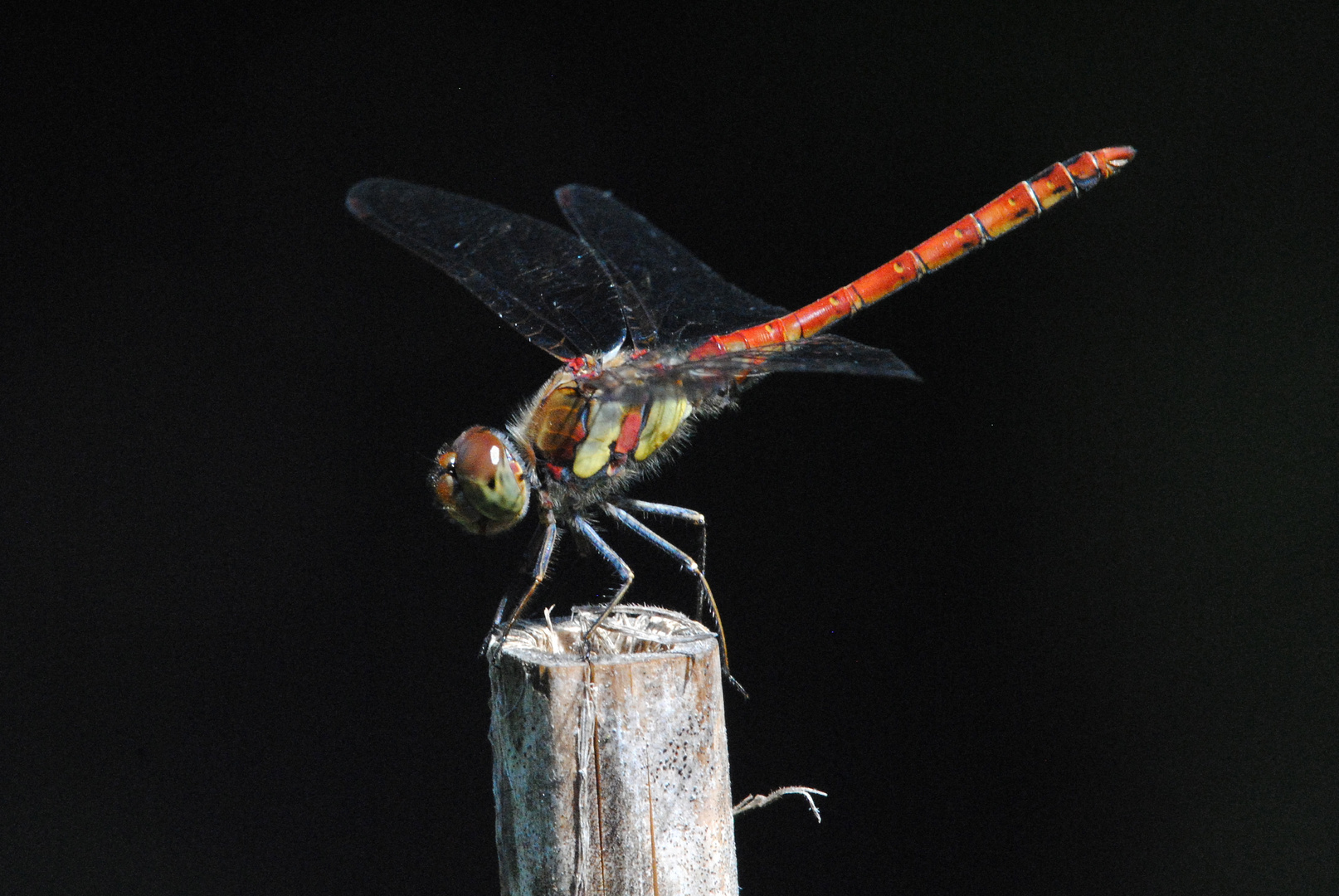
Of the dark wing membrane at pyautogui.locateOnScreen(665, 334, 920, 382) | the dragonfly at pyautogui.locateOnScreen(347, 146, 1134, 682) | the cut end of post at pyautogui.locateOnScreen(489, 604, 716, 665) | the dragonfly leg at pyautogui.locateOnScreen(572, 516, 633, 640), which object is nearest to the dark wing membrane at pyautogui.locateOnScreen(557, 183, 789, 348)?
the dragonfly at pyautogui.locateOnScreen(347, 146, 1134, 682)

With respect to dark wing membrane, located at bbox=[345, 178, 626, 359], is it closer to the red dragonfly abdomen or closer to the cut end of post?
the red dragonfly abdomen

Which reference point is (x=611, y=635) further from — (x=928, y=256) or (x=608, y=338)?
(x=928, y=256)

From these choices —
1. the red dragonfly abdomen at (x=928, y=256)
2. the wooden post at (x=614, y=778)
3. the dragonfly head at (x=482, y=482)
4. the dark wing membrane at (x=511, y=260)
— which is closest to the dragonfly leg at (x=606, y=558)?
the dragonfly head at (x=482, y=482)

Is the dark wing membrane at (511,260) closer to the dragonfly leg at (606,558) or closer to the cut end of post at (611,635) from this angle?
the dragonfly leg at (606,558)

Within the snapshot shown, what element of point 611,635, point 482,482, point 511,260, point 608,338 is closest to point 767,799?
point 611,635

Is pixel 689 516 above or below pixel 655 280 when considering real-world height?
below

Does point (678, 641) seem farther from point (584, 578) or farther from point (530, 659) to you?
point (584, 578)

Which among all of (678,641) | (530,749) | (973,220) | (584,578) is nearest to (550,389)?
(584,578)
